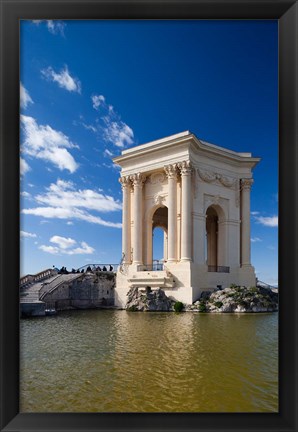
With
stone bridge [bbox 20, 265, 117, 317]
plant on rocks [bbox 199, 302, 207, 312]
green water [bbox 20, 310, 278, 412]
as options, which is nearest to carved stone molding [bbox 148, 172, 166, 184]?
stone bridge [bbox 20, 265, 117, 317]

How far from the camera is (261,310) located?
17.8 m

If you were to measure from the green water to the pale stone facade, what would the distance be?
1011 centimetres

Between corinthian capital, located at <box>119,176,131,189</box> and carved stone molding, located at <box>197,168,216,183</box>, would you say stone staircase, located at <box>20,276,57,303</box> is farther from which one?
carved stone molding, located at <box>197,168,216,183</box>

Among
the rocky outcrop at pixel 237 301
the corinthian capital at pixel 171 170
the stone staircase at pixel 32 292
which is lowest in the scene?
the rocky outcrop at pixel 237 301

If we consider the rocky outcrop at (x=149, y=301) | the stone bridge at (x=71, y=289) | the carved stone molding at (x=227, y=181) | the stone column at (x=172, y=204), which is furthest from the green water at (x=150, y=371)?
the carved stone molding at (x=227, y=181)

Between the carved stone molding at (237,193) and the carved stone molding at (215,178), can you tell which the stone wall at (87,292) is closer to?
the carved stone molding at (215,178)

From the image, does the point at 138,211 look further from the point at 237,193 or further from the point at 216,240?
the point at 216,240

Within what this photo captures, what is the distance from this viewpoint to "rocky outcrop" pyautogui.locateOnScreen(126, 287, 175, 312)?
19250 millimetres

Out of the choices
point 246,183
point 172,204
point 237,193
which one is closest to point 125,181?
point 172,204

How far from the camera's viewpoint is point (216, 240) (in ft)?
94.1
